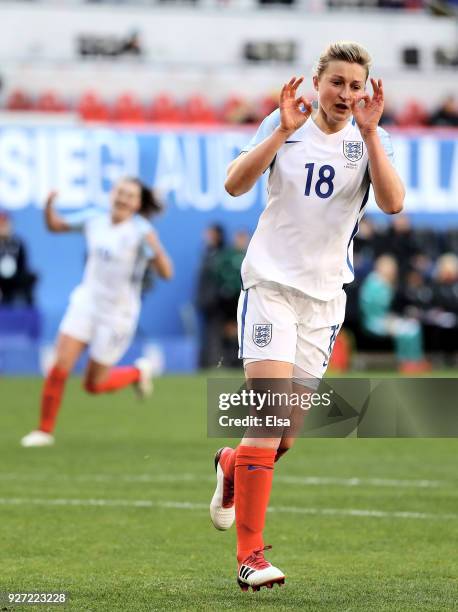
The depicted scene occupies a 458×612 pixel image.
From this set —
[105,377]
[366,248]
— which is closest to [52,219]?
[105,377]

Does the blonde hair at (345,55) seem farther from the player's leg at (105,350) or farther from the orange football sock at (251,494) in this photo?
the player's leg at (105,350)

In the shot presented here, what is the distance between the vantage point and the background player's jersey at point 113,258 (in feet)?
43.3

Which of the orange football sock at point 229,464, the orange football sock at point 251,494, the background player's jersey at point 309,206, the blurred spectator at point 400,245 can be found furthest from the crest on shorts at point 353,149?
the blurred spectator at point 400,245

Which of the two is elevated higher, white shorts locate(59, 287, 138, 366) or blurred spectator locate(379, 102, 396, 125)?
blurred spectator locate(379, 102, 396, 125)

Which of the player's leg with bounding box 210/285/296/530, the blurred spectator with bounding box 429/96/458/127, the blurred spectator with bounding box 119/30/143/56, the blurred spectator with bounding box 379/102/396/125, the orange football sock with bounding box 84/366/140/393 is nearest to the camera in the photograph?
the player's leg with bounding box 210/285/296/530

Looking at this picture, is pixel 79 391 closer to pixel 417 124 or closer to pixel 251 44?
pixel 417 124

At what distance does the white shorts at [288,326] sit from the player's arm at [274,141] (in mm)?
515

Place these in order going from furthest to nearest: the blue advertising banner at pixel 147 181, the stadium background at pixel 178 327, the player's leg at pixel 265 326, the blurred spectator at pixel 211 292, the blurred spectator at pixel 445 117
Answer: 1. the blurred spectator at pixel 445 117
2. the blue advertising banner at pixel 147 181
3. the blurred spectator at pixel 211 292
4. the stadium background at pixel 178 327
5. the player's leg at pixel 265 326

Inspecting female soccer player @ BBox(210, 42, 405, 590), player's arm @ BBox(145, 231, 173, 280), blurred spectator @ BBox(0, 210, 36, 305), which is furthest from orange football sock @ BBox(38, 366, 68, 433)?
blurred spectator @ BBox(0, 210, 36, 305)

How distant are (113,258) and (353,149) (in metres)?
6.99

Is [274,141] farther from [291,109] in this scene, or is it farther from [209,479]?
[209,479]

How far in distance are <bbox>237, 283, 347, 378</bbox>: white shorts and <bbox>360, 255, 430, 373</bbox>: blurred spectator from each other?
622 inches

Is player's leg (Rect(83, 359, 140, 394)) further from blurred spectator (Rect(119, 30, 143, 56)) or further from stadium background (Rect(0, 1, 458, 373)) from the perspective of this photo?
blurred spectator (Rect(119, 30, 143, 56))

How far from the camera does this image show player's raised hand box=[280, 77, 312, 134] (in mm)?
6105
